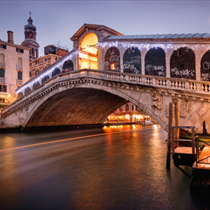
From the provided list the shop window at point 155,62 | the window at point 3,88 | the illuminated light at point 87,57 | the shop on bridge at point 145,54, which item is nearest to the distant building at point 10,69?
the window at point 3,88

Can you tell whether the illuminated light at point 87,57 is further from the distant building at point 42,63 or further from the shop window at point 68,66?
the distant building at point 42,63

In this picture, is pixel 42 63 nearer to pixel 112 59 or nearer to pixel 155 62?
pixel 112 59

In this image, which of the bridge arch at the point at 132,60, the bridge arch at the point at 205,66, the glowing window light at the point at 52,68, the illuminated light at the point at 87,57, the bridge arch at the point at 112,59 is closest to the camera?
the bridge arch at the point at 205,66

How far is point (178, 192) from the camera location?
6.07 metres

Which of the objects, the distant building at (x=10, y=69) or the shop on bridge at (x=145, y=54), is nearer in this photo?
the shop on bridge at (x=145, y=54)

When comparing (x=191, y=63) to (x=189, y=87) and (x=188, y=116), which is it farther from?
(x=188, y=116)

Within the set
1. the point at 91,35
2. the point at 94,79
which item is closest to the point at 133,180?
the point at 94,79

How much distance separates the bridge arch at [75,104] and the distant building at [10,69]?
14.0 m

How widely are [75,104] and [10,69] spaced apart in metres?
20.8

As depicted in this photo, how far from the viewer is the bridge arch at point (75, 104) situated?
23859mm

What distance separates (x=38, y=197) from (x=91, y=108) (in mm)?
26188

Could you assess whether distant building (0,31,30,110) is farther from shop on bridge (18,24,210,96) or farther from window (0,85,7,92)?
shop on bridge (18,24,210,96)

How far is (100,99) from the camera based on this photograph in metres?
28.0

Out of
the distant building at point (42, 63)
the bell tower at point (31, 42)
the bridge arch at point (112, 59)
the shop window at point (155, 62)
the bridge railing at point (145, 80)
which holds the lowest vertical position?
the bridge railing at point (145, 80)
